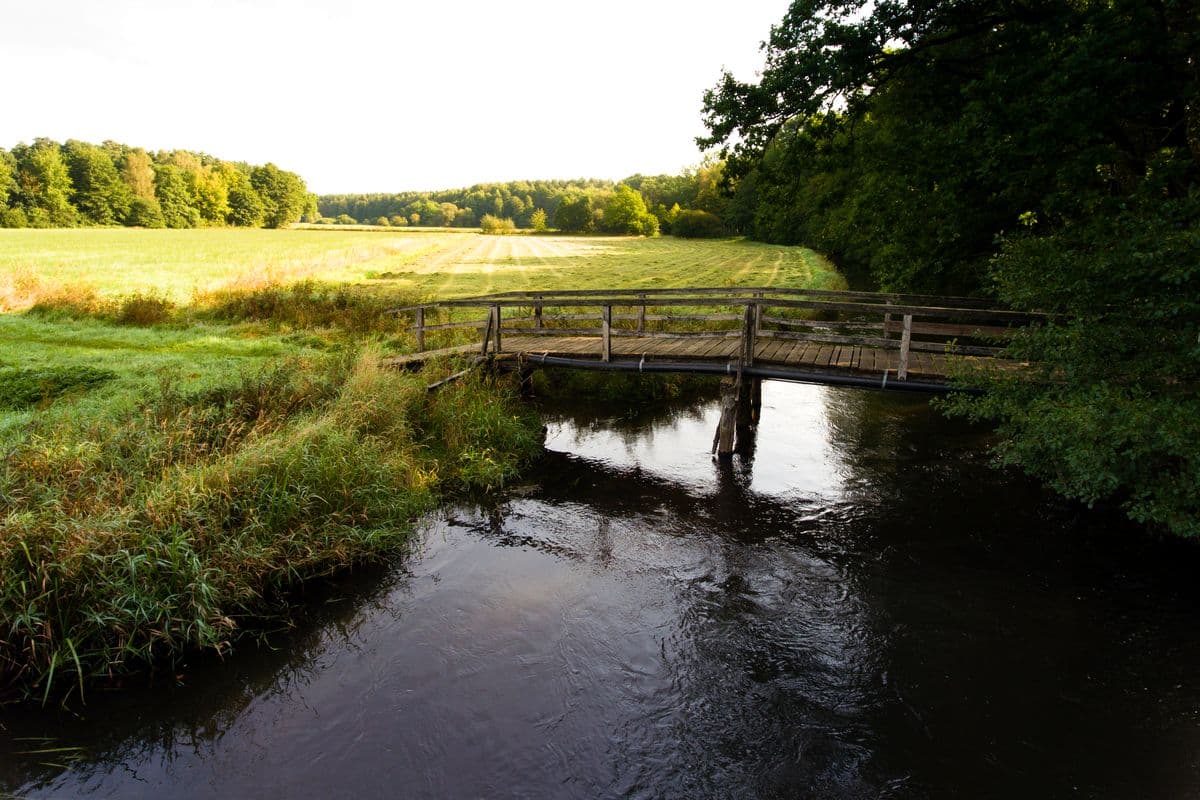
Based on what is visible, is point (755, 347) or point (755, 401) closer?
point (755, 347)

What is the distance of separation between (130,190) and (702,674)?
A: 364 feet

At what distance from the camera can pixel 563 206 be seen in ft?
359

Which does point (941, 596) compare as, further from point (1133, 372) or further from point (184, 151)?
point (184, 151)

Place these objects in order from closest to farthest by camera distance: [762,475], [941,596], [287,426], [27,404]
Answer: [941,596], [287,426], [27,404], [762,475]

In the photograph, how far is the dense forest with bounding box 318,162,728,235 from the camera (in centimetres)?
9362

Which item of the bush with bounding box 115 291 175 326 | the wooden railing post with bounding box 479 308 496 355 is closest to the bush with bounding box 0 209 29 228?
the bush with bounding box 115 291 175 326

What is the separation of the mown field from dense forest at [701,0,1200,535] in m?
7.81

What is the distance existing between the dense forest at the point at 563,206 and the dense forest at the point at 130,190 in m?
23.7

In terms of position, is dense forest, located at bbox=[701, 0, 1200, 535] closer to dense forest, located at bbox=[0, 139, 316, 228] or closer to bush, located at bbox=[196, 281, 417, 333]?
bush, located at bbox=[196, 281, 417, 333]

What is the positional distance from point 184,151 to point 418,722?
160 meters

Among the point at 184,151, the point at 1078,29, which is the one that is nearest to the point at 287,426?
the point at 1078,29

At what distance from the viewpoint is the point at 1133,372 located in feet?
22.3

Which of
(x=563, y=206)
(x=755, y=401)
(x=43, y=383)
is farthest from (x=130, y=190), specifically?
(x=755, y=401)

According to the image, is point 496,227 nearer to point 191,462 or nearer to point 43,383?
point 43,383
